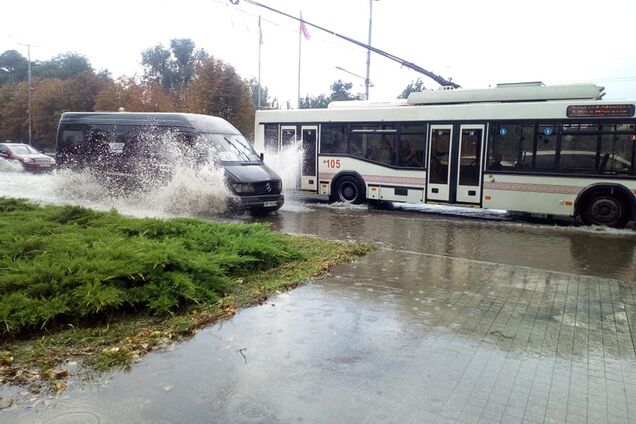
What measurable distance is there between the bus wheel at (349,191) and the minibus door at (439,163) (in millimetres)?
2210

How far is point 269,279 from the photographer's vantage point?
665 centimetres

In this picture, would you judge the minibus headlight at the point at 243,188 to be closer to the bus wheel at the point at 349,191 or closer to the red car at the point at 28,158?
the bus wheel at the point at 349,191

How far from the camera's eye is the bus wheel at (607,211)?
12.3 metres

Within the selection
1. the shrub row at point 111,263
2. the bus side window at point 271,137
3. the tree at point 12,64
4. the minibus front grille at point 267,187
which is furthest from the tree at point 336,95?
the shrub row at point 111,263

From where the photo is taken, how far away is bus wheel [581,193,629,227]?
12289mm

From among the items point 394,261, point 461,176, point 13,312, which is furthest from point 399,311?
point 461,176

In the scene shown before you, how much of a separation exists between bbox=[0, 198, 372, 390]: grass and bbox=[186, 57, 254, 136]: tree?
29.8m

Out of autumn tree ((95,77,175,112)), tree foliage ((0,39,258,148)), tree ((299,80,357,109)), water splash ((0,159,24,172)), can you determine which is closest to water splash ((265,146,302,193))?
water splash ((0,159,24,172))

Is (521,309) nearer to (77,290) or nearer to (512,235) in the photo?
(77,290)

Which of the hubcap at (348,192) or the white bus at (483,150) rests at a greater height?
the white bus at (483,150)

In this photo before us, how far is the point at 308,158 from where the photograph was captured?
16734mm

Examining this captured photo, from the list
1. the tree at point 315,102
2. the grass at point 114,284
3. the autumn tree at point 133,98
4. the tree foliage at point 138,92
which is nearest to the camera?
the grass at point 114,284

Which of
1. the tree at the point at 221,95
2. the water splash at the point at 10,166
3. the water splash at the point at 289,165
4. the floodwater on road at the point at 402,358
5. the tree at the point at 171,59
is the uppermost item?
the tree at the point at 171,59

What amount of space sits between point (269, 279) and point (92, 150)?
11.1m
